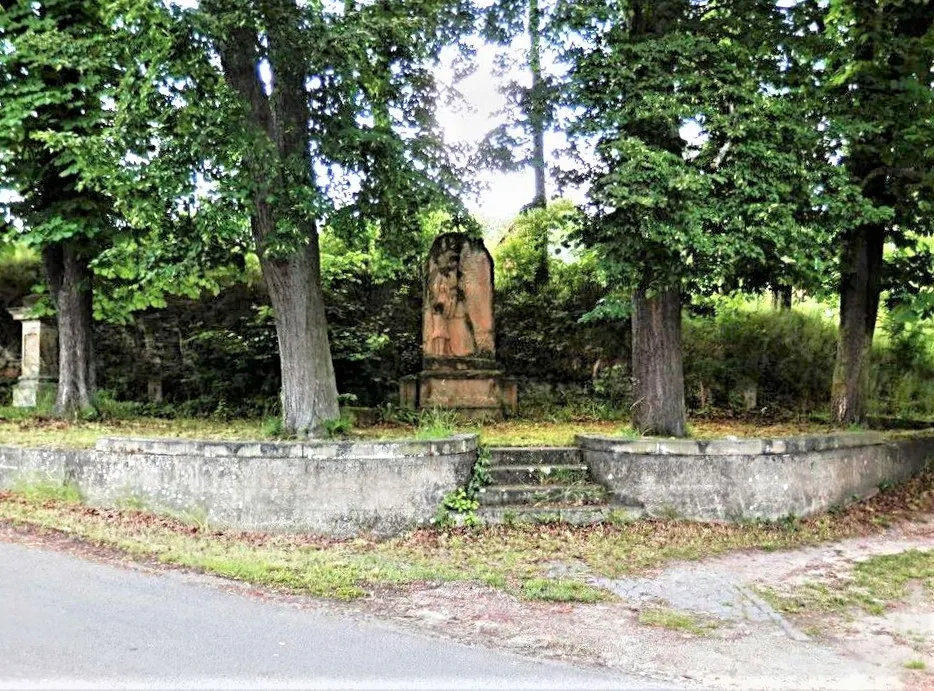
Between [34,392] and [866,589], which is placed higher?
[34,392]

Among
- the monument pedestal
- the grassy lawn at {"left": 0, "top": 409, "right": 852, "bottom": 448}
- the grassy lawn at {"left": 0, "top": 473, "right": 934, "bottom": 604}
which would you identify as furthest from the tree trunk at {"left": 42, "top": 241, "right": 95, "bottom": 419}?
the monument pedestal

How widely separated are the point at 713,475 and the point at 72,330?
10.3m

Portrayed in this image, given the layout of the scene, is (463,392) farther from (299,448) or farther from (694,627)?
(694,627)

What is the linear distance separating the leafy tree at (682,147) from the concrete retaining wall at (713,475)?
1935 millimetres

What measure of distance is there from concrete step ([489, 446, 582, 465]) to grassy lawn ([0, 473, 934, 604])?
115cm

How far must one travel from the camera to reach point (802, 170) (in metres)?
8.68

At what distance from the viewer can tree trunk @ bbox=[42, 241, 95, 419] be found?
492 inches

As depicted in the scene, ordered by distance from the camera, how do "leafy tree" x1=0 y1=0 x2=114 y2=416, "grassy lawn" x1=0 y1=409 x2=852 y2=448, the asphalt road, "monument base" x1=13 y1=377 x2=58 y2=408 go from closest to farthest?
the asphalt road
"grassy lawn" x1=0 y1=409 x2=852 y2=448
"leafy tree" x1=0 y1=0 x2=114 y2=416
"monument base" x1=13 y1=377 x2=58 y2=408

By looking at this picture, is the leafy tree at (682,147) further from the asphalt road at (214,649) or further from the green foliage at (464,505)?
the asphalt road at (214,649)

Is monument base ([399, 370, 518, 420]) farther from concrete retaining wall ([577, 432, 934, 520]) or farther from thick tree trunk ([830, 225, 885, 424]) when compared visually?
thick tree trunk ([830, 225, 885, 424])

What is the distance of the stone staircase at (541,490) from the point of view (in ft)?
27.3

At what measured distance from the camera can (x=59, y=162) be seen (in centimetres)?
1076

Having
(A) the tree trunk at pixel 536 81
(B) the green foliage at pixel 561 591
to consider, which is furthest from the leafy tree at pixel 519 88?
(B) the green foliage at pixel 561 591

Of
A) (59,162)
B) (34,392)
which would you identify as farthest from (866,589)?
(34,392)
